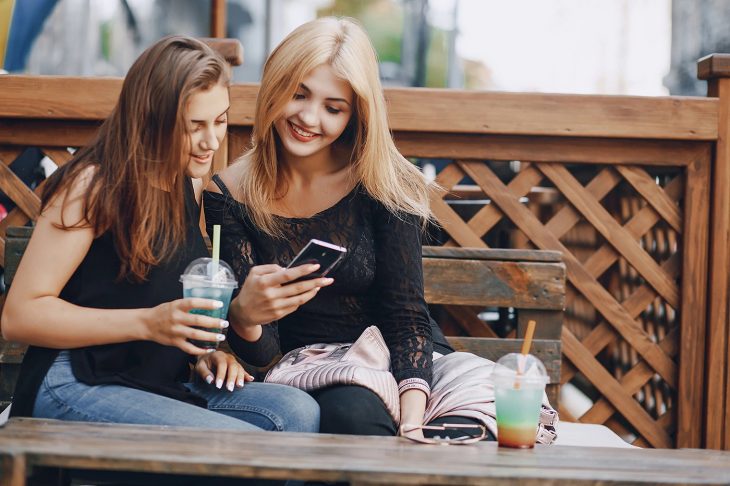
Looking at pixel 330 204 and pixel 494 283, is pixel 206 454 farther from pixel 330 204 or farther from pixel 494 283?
pixel 494 283

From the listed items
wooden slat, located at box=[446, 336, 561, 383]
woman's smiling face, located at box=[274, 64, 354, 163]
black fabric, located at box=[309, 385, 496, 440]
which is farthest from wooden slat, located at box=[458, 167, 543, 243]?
black fabric, located at box=[309, 385, 496, 440]

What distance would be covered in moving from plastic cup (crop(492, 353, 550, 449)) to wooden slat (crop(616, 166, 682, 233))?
5.40 ft

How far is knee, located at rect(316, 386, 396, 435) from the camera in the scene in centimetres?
216

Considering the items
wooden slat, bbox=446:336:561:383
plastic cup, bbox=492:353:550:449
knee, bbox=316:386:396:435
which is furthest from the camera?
wooden slat, bbox=446:336:561:383

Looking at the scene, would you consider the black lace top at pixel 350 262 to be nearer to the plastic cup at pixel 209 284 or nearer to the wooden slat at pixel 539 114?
the plastic cup at pixel 209 284

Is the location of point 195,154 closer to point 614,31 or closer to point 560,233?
point 560,233

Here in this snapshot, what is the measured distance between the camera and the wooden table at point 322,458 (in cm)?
159

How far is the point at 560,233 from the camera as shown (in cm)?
332

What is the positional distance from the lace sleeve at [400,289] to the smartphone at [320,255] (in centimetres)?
48

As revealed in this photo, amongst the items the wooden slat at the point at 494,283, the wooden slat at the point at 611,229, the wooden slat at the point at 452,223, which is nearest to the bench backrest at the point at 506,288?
the wooden slat at the point at 494,283

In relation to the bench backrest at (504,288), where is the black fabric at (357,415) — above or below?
below

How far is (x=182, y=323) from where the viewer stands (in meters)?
1.92

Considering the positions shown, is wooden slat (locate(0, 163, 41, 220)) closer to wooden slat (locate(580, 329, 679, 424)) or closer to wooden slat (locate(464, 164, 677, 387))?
wooden slat (locate(464, 164, 677, 387))

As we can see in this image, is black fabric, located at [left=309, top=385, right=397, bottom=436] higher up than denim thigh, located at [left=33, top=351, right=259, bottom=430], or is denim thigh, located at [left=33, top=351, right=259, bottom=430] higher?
denim thigh, located at [left=33, top=351, right=259, bottom=430]
